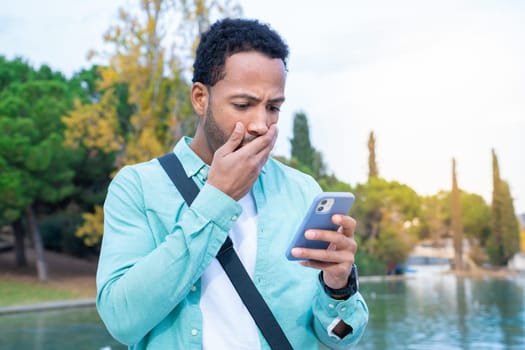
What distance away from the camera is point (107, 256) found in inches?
56.6

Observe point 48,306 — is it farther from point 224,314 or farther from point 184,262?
point 184,262

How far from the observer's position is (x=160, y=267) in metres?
1.33

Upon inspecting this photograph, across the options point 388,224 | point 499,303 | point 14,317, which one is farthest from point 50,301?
point 388,224

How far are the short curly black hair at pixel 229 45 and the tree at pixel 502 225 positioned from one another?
169 feet

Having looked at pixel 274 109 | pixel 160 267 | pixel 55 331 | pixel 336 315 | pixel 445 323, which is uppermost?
pixel 274 109

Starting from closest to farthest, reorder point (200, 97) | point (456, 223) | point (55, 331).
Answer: point (200, 97) → point (55, 331) → point (456, 223)

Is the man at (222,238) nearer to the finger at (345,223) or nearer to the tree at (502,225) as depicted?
the finger at (345,223)

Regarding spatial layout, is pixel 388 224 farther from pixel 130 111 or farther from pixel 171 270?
pixel 171 270

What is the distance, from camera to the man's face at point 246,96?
4.71 ft

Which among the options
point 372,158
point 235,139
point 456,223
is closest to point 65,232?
point 235,139

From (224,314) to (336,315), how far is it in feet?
0.79

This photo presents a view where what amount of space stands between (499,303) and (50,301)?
12.9 metres

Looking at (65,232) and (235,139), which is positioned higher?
(235,139)

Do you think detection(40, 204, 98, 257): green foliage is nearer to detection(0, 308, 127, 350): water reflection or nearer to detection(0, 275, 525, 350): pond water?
detection(0, 275, 525, 350): pond water
